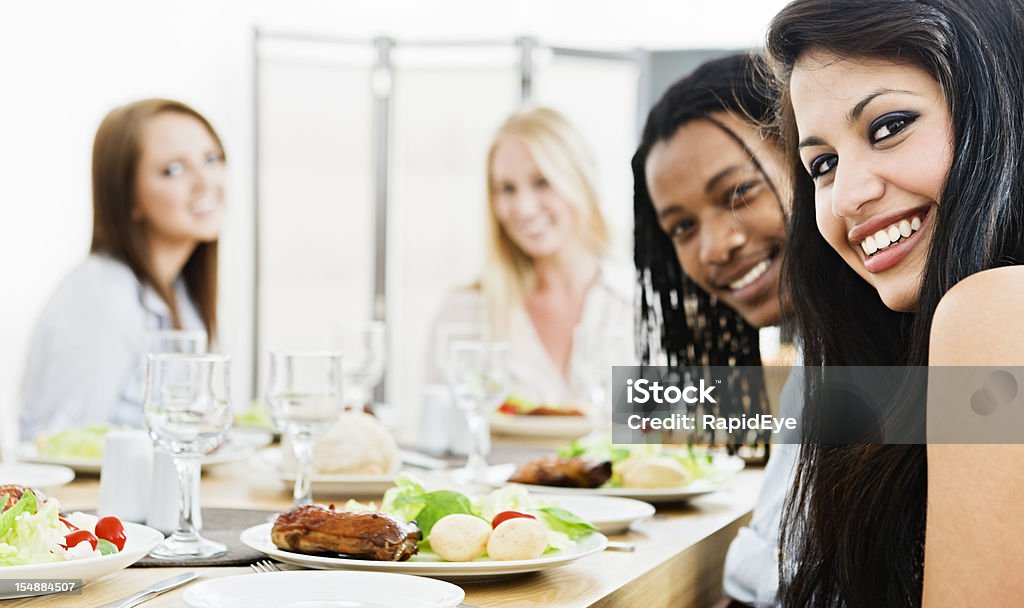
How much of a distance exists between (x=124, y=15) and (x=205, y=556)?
14.2 feet

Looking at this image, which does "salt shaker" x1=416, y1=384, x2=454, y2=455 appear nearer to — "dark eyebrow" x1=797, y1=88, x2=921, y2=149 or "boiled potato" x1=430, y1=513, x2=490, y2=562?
"boiled potato" x1=430, y1=513, x2=490, y2=562

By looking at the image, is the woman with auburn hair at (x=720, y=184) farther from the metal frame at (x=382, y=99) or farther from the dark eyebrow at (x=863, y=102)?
the metal frame at (x=382, y=99)

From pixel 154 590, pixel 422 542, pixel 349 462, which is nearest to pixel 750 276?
pixel 349 462

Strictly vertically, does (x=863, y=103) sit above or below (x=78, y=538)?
above

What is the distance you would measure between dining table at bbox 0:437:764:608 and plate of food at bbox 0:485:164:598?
0.06 feet

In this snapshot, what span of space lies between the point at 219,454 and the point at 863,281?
1.01 metres

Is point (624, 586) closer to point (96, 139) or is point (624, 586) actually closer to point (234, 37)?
point (96, 139)

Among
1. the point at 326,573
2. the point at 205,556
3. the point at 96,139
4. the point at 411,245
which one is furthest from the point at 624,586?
the point at 411,245

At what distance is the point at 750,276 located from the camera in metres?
1.99

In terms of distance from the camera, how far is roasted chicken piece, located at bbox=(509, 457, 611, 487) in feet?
5.19

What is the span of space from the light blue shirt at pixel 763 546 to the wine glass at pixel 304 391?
0.55 metres

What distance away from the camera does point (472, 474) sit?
1755 millimetres

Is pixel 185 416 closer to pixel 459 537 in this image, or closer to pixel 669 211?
pixel 459 537

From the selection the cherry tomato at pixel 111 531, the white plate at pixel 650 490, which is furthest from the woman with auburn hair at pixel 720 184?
the cherry tomato at pixel 111 531
